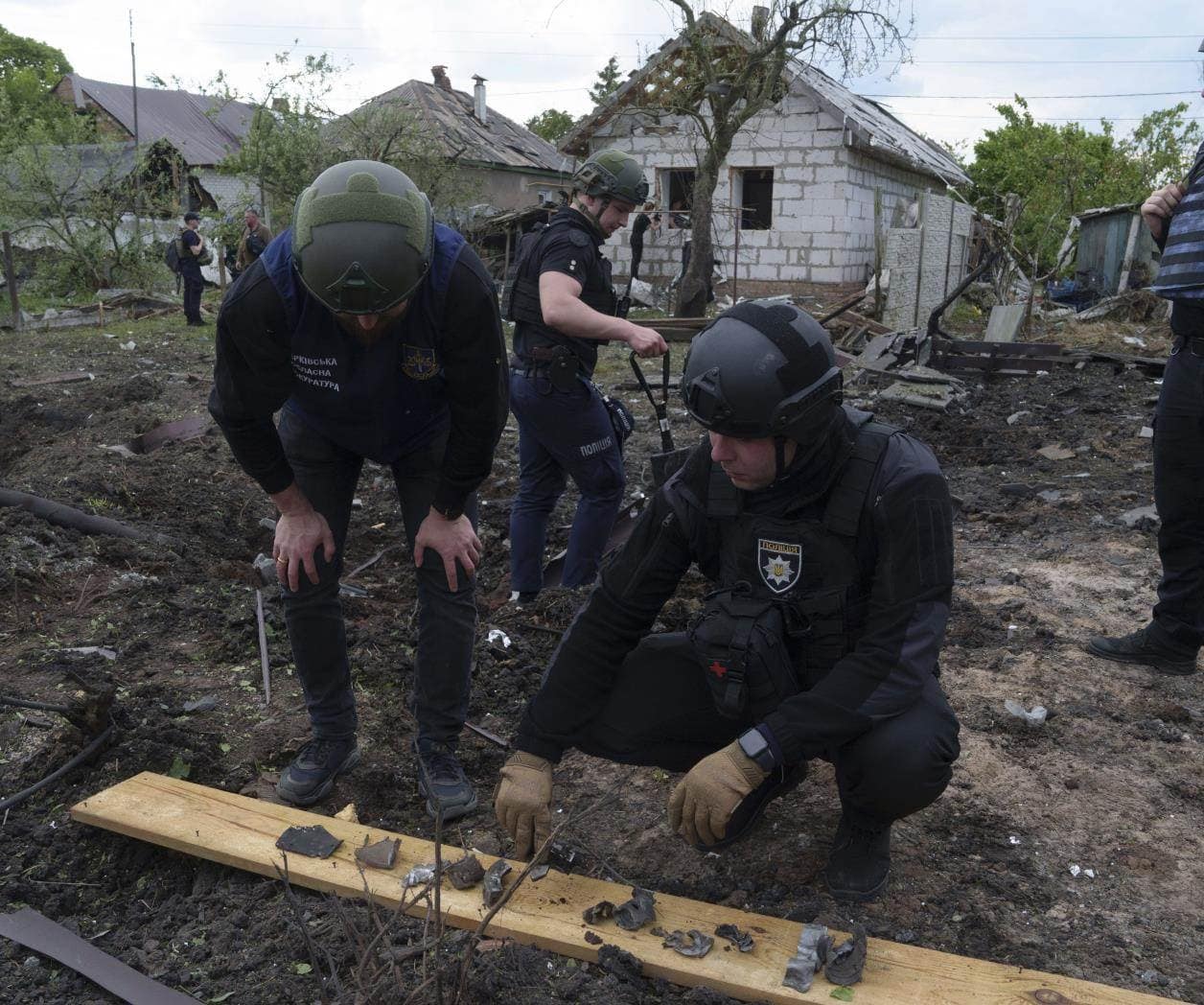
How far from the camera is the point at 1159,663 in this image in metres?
3.73

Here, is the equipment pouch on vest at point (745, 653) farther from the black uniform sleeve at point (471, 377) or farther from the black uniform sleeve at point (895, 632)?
the black uniform sleeve at point (471, 377)

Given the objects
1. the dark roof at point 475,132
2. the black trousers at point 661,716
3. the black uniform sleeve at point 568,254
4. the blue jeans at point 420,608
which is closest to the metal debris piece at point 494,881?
the black trousers at point 661,716

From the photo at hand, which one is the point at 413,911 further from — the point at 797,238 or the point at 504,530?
the point at 797,238

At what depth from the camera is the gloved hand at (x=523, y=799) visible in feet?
7.64

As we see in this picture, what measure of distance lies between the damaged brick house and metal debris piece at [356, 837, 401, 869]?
16.2 metres

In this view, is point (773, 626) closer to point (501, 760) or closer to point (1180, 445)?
point (501, 760)

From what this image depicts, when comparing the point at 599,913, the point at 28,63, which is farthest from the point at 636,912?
the point at 28,63

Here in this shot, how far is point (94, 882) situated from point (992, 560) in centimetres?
429

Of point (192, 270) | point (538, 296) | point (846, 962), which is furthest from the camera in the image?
point (192, 270)

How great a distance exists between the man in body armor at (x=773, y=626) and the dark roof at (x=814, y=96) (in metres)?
16.5

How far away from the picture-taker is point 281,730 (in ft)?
10.8

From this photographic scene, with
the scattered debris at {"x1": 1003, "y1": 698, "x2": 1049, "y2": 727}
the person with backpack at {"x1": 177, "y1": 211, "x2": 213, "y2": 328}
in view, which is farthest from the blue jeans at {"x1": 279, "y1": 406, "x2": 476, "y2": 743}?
the person with backpack at {"x1": 177, "y1": 211, "x2": 213, "y2": 328}

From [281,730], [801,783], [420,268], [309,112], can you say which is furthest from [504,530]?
[309,112]

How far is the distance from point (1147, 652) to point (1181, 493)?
63 cm
